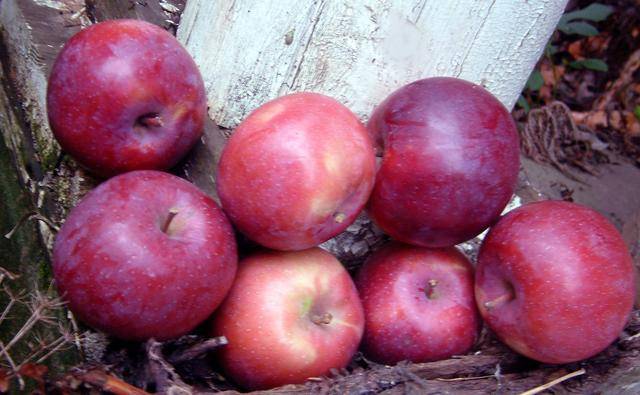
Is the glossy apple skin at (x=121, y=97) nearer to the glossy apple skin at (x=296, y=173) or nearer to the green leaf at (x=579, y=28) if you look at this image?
the glossy apple skin at (x=296, y=173)

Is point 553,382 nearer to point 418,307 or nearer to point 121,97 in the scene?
point 418,307

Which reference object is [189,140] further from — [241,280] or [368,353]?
[368,353]

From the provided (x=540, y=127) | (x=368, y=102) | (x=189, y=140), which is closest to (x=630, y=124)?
(x=540, y=127)

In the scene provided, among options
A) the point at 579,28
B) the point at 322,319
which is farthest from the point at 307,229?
the point at 579,28

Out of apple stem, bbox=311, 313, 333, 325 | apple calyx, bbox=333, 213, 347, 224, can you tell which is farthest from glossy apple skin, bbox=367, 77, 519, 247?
apple stem, bbox=311, 313, 333, 325

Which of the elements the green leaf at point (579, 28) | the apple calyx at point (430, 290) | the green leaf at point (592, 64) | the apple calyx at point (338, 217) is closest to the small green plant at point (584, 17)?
the green leaf at point (579, 28)

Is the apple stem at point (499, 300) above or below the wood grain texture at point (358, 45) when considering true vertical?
below
